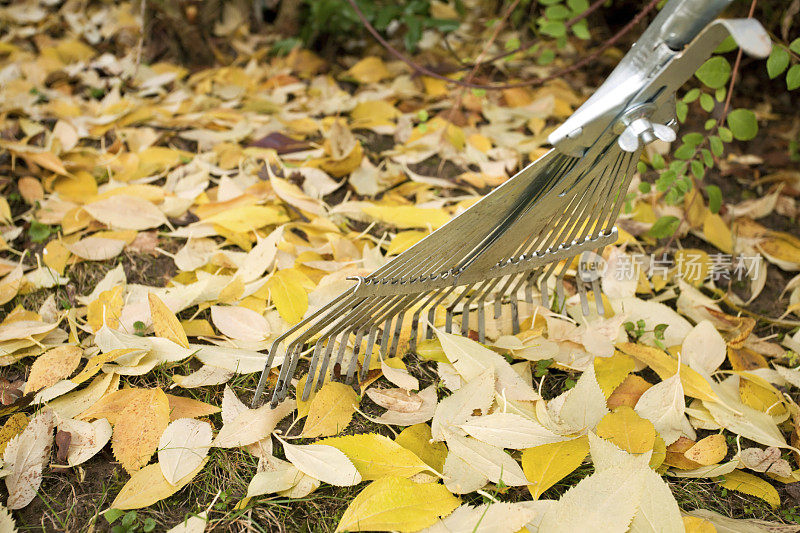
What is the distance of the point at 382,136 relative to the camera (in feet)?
5.65

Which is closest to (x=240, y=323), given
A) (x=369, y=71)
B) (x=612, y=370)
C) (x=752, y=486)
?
(x=612, y=370)

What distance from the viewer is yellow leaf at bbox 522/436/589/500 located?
32.7 inches

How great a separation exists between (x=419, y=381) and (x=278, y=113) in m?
1.09

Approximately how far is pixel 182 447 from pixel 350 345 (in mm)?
312

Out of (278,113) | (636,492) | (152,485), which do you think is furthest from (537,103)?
(152,485)

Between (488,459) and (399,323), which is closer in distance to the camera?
(488,459)

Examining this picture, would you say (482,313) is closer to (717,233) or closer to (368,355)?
(368,355)

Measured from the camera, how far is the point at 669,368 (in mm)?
1038

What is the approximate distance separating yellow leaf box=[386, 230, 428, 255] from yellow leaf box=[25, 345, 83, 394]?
592mm

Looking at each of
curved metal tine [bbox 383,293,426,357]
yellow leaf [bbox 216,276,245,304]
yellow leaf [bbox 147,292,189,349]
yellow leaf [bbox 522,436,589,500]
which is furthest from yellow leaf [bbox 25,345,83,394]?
yellow leaf [bbox 522,436,589,500]

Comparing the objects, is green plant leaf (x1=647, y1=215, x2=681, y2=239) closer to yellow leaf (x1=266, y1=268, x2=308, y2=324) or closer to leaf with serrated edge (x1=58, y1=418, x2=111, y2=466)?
yellow leaf (x1=266, y1=268, x2=308, y2=324)

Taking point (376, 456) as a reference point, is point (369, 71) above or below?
above

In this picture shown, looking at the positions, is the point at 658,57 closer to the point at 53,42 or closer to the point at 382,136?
the point at 382,136

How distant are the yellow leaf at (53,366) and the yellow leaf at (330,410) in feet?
1.32
